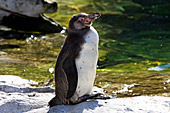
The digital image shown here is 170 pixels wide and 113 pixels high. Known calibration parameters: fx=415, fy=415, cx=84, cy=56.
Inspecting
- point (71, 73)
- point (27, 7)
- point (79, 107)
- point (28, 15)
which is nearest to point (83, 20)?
point (71, 73)

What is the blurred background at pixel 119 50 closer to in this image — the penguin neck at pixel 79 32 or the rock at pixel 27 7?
the rock at pixel 27 7

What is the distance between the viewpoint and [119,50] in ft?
36.1

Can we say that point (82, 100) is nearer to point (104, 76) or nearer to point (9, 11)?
point (104, 76)

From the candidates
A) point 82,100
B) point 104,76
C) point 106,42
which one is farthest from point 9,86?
point 106,42

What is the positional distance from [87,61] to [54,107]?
664mm

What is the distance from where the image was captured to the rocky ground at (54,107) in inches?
177

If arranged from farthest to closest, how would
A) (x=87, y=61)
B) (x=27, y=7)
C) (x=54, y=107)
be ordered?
(x=27, y=7)
(x=54, y=107)
(x=87, y=61)

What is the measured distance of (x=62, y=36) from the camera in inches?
484

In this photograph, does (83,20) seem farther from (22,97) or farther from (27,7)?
(27,7)

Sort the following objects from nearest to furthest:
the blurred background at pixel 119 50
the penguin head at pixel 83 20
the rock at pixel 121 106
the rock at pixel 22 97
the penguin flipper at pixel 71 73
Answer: the rock at pixel 121 106 < the penguin flipper at pixel 71 73 < the penguin head at pixel 83 20 < the rock at pixel 22 97 < the blurred background at pixel 119 50

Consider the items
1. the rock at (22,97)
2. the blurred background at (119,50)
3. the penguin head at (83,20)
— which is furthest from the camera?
the blurred background at (119,50)

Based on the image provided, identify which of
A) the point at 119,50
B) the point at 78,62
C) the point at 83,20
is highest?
the point at 83,20

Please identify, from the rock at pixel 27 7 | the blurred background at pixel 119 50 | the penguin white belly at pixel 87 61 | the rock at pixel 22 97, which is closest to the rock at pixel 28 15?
the rock at pixel 27 7

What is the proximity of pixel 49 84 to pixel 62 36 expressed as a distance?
546 cm
